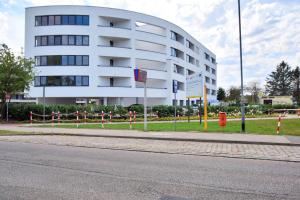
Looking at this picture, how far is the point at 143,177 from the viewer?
703cm

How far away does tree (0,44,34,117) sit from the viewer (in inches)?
1154

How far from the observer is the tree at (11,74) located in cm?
2932

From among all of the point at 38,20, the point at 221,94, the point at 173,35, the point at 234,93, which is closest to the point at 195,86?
the point at 38,20

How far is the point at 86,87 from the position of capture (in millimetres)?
47531

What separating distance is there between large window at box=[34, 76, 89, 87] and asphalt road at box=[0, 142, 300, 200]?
37919mm

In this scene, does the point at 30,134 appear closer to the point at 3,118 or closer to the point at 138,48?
the point at 3,118

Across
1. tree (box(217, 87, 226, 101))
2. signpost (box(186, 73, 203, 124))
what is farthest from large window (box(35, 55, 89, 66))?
tree (box(217, 87, 226, 101))

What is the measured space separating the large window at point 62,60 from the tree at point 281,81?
79970 millimetres

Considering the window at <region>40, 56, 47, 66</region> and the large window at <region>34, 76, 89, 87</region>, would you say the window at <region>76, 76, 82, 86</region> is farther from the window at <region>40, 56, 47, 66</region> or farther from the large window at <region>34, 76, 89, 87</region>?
the window at <region>40, 56, 47, 66</region>

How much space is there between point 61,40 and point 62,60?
3.12 m

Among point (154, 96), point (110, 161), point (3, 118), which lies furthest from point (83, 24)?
point (110, 161)

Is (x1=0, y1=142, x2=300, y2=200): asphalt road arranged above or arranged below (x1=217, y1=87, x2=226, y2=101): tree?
below

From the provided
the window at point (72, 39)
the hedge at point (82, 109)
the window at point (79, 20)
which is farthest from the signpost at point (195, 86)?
the window at point (79, 20)

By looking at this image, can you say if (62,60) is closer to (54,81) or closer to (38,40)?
(54,81)
